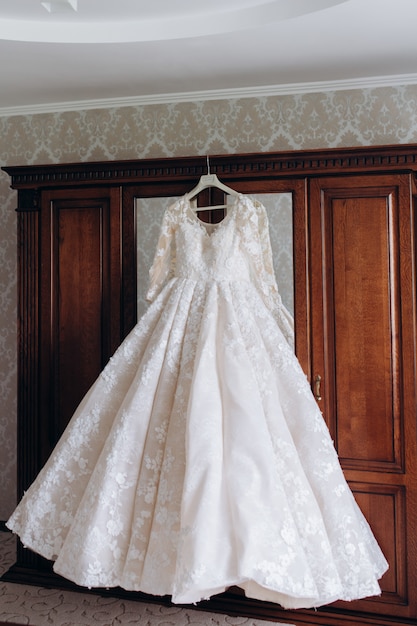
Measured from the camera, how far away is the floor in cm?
237

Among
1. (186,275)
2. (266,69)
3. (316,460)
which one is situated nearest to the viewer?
(316,460)

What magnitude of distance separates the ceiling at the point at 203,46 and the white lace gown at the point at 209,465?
29.8 inches

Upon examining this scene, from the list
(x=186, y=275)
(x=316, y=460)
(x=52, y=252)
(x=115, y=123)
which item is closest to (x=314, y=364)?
(x=316, y=460)

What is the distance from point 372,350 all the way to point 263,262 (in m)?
0.61

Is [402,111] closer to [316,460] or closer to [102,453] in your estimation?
[316,460]

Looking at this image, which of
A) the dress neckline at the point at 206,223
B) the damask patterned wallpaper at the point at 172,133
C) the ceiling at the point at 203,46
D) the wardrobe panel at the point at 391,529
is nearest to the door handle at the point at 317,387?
the wardrobe panel at the point at 391,529

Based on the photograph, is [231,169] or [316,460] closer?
[316,460]

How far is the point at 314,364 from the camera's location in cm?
235

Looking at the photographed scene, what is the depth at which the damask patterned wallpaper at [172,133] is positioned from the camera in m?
2.85

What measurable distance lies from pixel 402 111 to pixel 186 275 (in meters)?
1.53

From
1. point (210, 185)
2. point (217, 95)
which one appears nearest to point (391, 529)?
point (210, 185)

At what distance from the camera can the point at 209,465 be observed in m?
1.75

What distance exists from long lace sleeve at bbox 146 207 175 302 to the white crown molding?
991mm

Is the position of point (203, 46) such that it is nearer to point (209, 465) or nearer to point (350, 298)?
point (350, 298)
